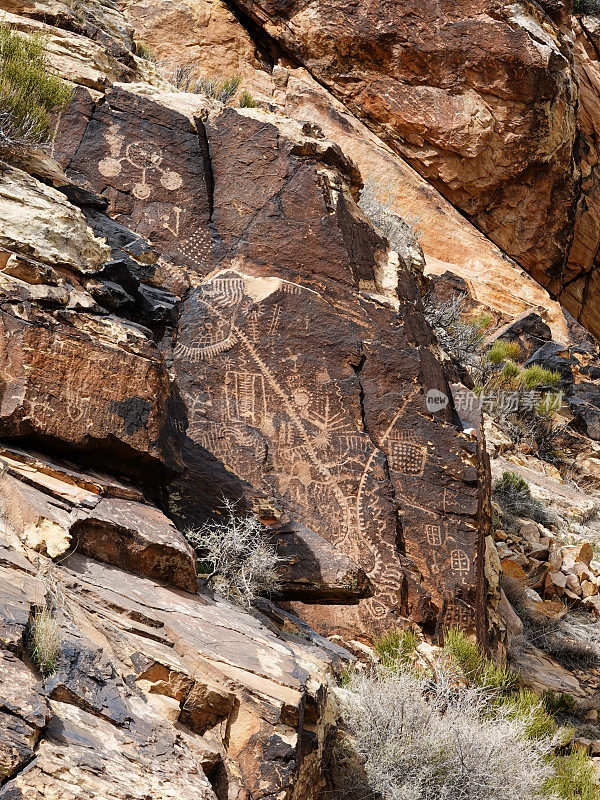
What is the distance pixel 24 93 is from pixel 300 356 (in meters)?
2.72

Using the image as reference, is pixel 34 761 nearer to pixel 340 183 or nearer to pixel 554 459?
pixel 340 183

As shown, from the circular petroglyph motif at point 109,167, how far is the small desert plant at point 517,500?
5.93m

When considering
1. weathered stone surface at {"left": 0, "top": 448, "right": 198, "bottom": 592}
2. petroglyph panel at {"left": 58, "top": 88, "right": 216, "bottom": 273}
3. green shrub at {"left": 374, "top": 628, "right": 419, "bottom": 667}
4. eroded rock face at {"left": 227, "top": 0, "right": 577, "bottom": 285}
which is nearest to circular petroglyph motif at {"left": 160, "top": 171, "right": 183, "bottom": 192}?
A: petroglyph panel at {"left": 58, "top": 88, "right": 216, "bottom": 273}

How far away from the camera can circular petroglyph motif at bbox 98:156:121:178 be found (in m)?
7.15

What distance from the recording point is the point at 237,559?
498 cm

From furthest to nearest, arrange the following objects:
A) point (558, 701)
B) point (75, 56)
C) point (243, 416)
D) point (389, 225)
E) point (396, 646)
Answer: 1. point (389, 225)
2. point (75, 56)
3. point (558, 701)
4. point (243, 416)
5. point (396, 646)

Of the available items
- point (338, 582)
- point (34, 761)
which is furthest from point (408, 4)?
point (34, 761)

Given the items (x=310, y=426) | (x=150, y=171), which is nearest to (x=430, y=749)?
(x=310, y=426)

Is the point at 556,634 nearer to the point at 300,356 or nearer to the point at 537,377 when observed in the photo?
the point at 300,356

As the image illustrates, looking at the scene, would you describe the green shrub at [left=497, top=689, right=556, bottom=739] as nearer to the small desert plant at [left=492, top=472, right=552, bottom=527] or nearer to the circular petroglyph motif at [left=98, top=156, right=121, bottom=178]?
the small desert plant at [left=492, top=472, right=552, bottom=527]

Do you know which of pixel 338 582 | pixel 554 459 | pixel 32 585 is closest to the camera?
pixel 32 585

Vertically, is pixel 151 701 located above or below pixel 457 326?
above

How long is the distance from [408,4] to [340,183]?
295 inches

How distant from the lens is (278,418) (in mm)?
6328
